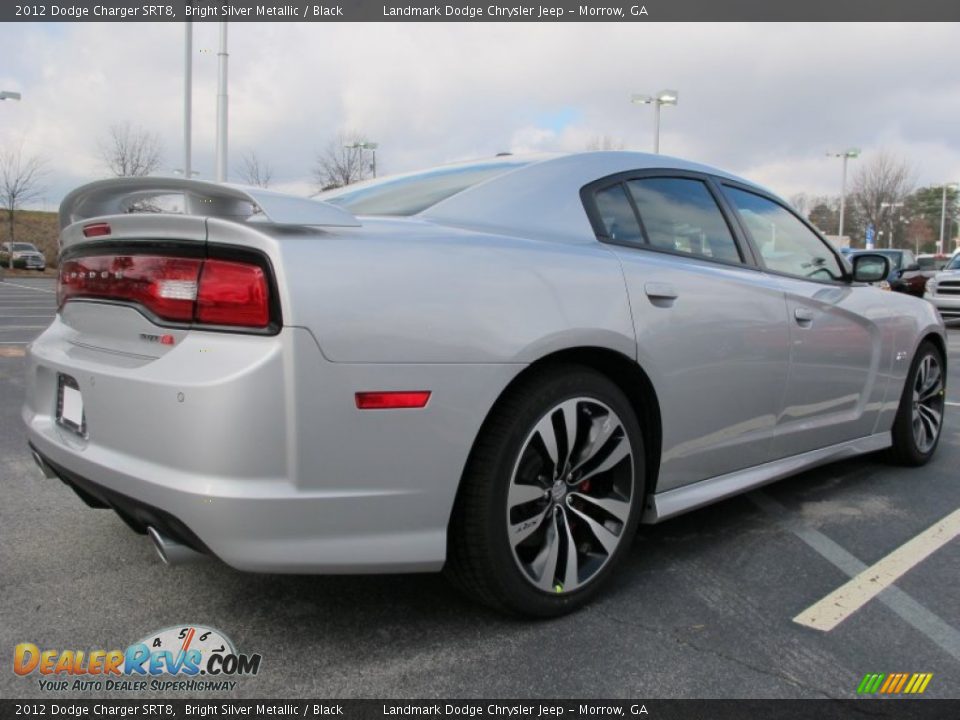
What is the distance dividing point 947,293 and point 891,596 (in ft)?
48.8

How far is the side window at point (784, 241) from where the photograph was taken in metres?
3.54

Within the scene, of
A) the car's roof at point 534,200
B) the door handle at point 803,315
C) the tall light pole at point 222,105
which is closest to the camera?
the car's roof at point 534,200

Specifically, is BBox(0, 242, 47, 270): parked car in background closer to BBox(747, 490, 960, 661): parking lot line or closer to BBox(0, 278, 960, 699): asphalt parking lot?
BBox(0, 278, 960, 699): asphalt parking lot

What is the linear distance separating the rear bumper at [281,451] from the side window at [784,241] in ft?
5.94

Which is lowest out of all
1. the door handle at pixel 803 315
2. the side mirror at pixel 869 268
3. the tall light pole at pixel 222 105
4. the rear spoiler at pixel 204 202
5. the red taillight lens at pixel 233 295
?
the door handle at pixel 803 315

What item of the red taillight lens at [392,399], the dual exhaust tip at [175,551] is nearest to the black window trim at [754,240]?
the red taillight lens at [392,399]

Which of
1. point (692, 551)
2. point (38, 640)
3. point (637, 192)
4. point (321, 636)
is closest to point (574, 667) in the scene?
point (321, 636)

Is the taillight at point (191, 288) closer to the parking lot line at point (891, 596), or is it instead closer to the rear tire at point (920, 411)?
the parking lot line at point (891, 596)

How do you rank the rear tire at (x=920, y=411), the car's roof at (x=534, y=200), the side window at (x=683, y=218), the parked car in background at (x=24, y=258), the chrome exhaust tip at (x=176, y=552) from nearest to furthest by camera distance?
the chrome exhaust tip at (x=176, y=552) < the car's roof at (x=534, y=200) < the side window at (x=683, y=218) < the rear tire at (x=920, y=411) < the parked car in background at (x=24, y=258)

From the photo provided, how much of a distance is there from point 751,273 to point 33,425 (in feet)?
8.91

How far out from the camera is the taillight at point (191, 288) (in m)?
1.98

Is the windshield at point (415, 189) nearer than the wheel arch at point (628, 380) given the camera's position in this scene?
No

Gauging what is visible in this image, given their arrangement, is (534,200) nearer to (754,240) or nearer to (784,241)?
(754,240)

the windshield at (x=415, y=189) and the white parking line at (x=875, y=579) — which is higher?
the windshield at (x=415, y=189)
